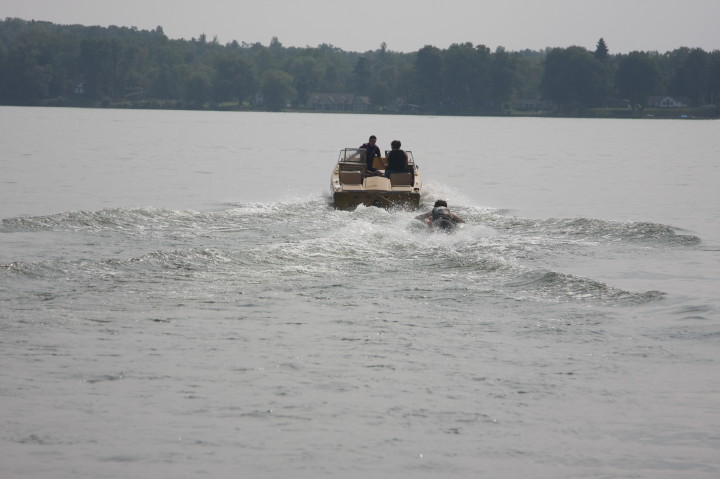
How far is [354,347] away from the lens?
34.9ft

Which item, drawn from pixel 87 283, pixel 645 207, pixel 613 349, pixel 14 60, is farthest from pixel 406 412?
pixel 14 60

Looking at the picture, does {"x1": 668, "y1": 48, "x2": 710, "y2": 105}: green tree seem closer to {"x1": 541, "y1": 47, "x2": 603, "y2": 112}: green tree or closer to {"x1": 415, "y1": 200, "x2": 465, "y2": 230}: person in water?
{"x1": 541, "y1": 47, "x2": 603, "y2": 112}: green tree

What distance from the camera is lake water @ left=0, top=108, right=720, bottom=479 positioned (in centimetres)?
782

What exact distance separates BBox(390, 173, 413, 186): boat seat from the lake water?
2.22 m

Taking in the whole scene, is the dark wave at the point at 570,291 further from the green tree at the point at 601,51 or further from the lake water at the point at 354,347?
the green tree at the point at 601,51

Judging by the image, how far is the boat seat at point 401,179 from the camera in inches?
957

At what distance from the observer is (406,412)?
8695 mm

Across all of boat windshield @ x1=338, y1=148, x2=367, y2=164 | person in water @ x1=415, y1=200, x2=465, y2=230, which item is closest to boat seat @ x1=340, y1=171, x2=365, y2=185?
boat windshield @ x1=338, y1=148, x2=367, y2=164

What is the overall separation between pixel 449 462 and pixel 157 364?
355 cm

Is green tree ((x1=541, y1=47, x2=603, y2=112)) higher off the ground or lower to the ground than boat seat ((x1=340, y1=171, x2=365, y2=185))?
higher

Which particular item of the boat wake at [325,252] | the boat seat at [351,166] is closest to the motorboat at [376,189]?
the boat wake at [325,252]

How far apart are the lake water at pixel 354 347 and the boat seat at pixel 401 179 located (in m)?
2.22

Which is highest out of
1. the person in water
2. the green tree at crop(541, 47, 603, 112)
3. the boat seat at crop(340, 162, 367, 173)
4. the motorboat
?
the green tree at crop(541, 47, 603, 112)

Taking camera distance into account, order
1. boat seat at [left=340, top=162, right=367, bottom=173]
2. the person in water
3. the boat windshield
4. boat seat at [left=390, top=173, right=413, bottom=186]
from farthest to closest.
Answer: the boat windshield → boat seat at [left=340, top=162, right=367, bottom=173] → boat seat at [left=390, top=173, right=413, bottom=186] → the person in water
